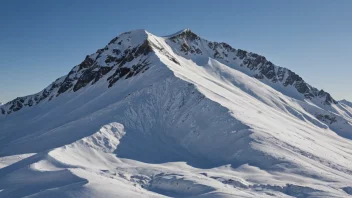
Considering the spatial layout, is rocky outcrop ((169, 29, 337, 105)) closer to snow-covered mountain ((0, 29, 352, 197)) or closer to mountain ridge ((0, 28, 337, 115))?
mountain ridge ((0, 28, 337, 115))

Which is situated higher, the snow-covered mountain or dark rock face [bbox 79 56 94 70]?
dark rock face [bbox 79 56 94 70]

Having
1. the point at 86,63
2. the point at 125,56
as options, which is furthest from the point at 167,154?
the point at 86,63

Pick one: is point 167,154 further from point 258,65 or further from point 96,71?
point 258,65

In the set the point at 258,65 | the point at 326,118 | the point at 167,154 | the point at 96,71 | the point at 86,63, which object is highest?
the point at 258,65

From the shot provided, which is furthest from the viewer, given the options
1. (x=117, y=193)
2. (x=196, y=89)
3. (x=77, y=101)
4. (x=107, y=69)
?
(x=107, y=69)

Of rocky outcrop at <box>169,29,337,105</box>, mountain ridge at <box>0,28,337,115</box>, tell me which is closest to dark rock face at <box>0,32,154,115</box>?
mountain ridge at <box>0,28,337,115</box>

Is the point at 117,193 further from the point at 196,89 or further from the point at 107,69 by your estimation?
the point at 107,69

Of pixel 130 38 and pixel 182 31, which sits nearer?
pixel 130 38

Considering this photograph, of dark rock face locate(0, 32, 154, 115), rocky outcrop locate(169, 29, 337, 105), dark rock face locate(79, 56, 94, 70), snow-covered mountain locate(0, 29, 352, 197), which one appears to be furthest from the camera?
rocky outcrop locate(169, 29, 337, 105)

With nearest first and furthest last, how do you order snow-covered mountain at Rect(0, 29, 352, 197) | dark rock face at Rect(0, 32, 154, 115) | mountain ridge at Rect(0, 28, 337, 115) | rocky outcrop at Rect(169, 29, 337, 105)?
snow-covered mountain at Rect(0, 29, 352, 197)
dark rock face at Rect(0, 32, 154, 115)
mountain ridge at Rect(0, 28, 337, 115)
rocky outcrop at Rect(169, 29, 337, 105)

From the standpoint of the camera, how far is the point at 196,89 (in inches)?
2125

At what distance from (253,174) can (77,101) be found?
6268 centimetres

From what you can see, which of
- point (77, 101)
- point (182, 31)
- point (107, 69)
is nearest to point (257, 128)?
point (77, 101)

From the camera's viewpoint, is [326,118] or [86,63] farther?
[86,63]
